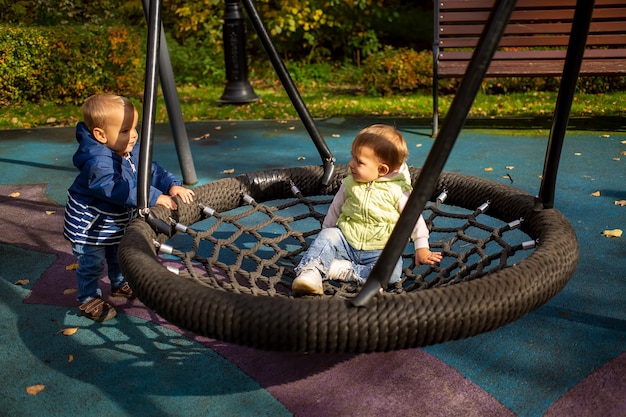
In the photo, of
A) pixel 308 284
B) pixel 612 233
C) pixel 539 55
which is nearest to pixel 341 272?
pixel 308 284

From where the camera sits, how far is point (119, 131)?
109 inches

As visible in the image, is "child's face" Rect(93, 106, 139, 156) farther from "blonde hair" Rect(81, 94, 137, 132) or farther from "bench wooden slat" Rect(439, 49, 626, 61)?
"bench wooden slat" Rect(439, 49, 626, 61)

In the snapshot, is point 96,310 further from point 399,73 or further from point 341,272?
point 399,73

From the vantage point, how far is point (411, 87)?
9484 millimetres

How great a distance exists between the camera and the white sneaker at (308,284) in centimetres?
238

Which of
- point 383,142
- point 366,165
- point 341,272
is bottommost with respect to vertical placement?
point 341,272

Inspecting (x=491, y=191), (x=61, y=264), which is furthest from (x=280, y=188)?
(x=61, y=264)

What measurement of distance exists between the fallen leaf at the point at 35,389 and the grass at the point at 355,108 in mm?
5723

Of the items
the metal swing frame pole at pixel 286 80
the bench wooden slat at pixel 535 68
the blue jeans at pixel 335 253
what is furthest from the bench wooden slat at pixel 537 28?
the blue jeans at pixel 335 253

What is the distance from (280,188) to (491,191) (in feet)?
3.45

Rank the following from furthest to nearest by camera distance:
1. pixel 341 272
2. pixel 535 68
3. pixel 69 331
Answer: pixel 535 68 < pixel 69 331 < pixel 341 272

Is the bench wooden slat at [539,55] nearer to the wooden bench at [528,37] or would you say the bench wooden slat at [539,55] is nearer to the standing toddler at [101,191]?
the wooden bench at [528,37]

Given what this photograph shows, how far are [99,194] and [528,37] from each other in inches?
209

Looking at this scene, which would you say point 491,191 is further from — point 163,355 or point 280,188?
point 163,355
